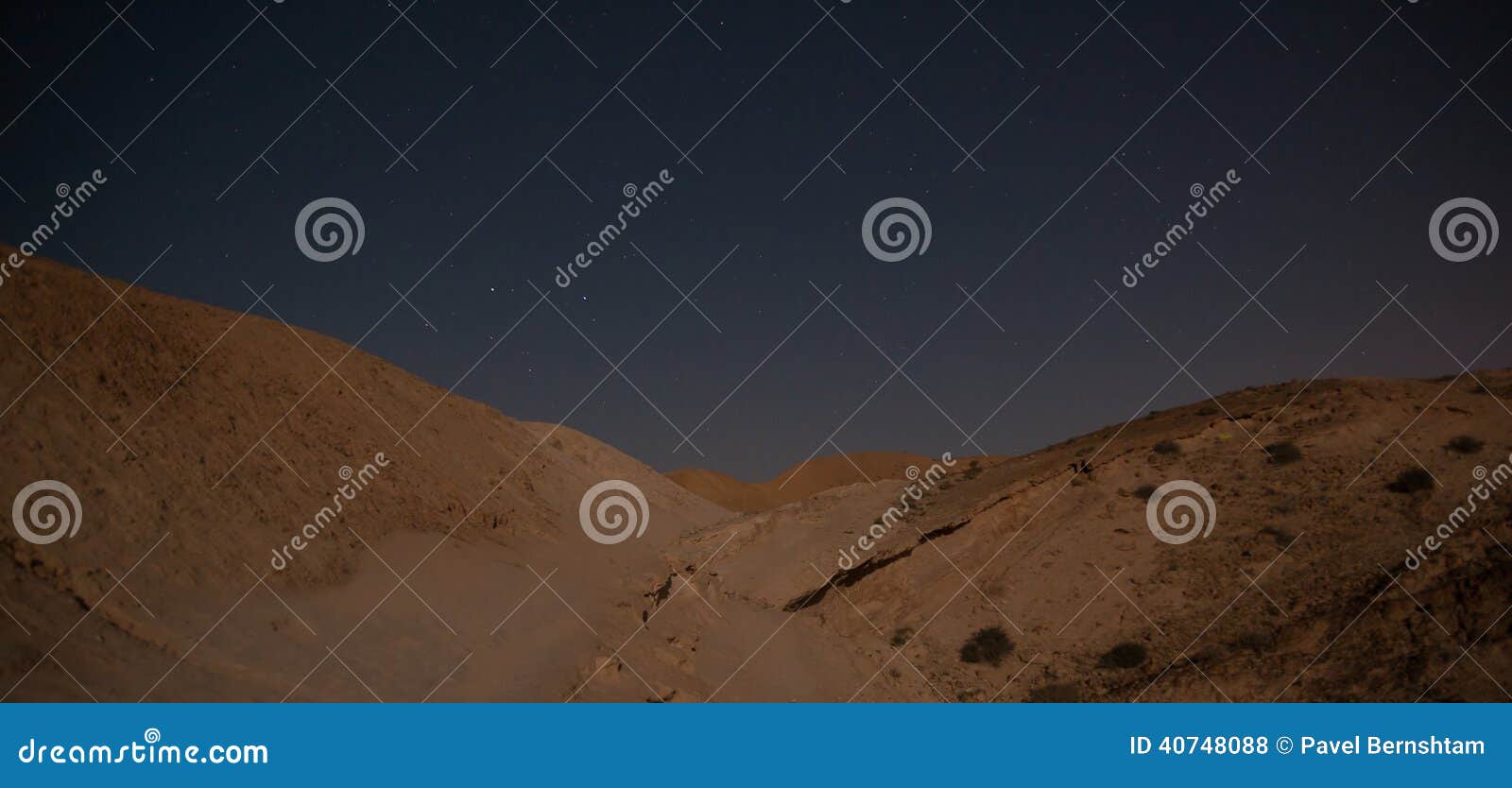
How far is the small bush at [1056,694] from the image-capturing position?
15.0 metres

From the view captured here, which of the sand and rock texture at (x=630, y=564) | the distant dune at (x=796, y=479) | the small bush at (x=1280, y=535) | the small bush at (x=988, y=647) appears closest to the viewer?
the sand and rock texture at (x=630, y=564)

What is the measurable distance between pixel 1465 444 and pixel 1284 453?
11.1 feet

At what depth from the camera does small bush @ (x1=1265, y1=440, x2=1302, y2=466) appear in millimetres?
19562

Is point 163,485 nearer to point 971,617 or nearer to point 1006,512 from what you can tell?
point 971,617

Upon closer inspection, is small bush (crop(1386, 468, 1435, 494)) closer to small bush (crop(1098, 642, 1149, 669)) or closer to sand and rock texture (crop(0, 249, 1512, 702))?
sand and rock texture (crop(0, 249, 1512, 702))

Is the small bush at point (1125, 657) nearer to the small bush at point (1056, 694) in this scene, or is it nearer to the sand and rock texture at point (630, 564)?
the sand and rock texture at point (630, 564)

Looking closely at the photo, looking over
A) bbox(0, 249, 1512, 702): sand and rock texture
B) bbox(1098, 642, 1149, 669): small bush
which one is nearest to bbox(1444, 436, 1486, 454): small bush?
bbox(0, 249, 1512, 702): sand and rock texture

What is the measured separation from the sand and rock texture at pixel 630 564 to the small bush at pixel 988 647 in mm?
66

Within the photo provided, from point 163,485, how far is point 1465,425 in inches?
997

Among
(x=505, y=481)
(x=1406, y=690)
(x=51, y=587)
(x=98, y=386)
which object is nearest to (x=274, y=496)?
(x=98, y=386)

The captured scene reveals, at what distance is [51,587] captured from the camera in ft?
29.2

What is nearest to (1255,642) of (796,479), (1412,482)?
(1412,482)

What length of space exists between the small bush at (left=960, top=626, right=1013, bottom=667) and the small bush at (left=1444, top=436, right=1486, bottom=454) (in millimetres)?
10744

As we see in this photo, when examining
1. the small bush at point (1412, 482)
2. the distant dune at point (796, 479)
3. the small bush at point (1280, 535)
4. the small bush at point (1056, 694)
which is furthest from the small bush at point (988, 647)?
the distant dune at point (796, 479)
